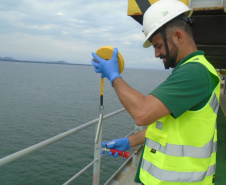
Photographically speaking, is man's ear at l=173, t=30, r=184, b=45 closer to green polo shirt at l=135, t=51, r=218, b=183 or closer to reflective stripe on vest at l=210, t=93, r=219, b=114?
green polo shirt at l=135, t=51, r=218, b=183

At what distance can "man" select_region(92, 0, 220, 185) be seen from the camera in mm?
1330

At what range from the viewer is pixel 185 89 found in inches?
51.8

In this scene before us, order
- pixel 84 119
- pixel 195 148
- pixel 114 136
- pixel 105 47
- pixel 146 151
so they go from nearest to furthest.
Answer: pixel 195 148
pixel 146 151
pixel 105 47
pixel 114 136
pixel 84 119

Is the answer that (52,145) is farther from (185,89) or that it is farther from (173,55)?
(185,89)

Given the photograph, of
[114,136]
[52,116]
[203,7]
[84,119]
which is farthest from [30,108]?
Answer: [203,7]

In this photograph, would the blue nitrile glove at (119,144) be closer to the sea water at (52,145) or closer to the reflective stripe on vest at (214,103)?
the reflective stripe on vest at (214,103)

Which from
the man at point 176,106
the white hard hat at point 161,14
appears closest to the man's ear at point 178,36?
the man at point 176,106

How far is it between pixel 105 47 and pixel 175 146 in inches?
41.1

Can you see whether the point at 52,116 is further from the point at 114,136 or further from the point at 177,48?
the point at 177,48

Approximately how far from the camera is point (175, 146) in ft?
4.92

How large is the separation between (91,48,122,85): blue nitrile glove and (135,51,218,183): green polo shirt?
0.48 meters

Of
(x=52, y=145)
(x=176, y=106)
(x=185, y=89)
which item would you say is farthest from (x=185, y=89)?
(x=52, y=145)

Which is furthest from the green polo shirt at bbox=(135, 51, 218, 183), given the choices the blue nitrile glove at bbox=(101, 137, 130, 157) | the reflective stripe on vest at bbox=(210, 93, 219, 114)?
the blue nitrile glove at bbox=(101, 137, 130, 157)

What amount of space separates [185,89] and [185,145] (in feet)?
1.44
